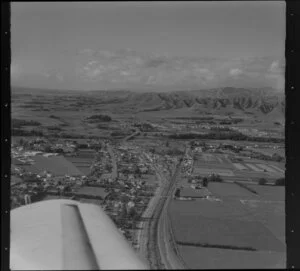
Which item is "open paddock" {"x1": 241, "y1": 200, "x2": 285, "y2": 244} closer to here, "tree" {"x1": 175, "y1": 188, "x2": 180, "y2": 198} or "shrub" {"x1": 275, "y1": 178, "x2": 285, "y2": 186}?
"shrub" {"x1": 275, "y1": 178, "x2": 285, "y2": 186}

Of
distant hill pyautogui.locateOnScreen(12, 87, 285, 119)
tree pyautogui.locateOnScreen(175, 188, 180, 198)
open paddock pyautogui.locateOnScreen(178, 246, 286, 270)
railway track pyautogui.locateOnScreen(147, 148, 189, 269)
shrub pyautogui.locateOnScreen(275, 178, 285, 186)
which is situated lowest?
open paddock pyautogui.locateOnScreen(178, 246, 286, 270)

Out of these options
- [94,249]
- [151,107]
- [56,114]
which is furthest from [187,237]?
[56,114]

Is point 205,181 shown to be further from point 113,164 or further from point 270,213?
point 113,164

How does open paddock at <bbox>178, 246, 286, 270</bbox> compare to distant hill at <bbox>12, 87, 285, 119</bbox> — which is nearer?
open paddock at <bbox>178, 246, 286, 270</bbox>

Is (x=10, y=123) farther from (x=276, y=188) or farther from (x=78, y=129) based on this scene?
(x=276, y=188)

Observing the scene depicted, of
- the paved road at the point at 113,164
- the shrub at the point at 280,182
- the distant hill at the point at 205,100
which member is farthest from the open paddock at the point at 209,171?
the paved road at the point at 113,164

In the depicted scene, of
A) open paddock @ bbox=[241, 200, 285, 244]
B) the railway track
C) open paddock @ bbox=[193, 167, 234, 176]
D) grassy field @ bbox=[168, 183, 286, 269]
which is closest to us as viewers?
the railway track

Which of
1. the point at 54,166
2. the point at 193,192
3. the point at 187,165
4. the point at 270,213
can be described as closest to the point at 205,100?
the point at 187,165

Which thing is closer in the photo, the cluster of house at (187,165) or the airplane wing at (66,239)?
the airplane wing at (66,239)

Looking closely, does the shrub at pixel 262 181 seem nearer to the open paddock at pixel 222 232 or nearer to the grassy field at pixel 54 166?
the open paddock at pixel 222 232

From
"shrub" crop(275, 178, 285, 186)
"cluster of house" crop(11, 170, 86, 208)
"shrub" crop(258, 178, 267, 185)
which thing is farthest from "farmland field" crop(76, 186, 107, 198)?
"shrub" crop(275, 178, 285, 186)
